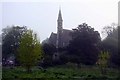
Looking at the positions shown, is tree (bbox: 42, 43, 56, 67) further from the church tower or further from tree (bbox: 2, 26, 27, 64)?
tree (bbox: 2, 26, 27, 64)

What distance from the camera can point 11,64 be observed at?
12.7 meters

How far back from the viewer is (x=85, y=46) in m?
13.5

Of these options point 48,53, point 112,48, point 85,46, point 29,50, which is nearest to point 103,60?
point 112,48

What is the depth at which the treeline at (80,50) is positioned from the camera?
12.7m

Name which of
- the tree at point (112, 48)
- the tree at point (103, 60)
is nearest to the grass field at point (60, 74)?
the tree at point (103, 60)

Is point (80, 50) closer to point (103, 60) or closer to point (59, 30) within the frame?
point (103, 60)

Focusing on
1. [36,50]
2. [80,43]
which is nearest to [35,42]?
[36,50]

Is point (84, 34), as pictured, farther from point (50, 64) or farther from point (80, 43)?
point (50, 64)

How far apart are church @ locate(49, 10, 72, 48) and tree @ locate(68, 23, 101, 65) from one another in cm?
142

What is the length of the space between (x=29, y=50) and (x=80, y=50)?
414 centimetres

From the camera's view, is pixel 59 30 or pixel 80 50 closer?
pixel 80 50

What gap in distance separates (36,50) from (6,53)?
12.5 ft

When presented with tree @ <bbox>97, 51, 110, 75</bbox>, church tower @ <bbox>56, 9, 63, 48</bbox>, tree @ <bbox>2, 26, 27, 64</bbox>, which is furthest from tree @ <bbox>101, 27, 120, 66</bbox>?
tree @ <bbox>2, 26, 27, 64</bbox>

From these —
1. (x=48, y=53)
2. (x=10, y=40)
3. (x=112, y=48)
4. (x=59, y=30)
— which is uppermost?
(x=59, y=30)
